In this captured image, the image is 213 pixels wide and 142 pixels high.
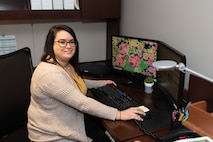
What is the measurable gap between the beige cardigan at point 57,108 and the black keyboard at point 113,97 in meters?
0.16

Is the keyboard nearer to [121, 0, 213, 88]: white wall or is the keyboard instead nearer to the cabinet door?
[121, 0, 213, 88]: white wall

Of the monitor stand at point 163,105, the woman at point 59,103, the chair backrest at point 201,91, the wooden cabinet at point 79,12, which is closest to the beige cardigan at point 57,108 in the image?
the woman at point 59,103

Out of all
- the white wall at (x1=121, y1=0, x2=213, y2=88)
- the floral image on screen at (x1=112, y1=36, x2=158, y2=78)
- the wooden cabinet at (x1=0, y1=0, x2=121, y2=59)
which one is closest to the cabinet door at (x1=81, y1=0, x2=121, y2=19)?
the wooden cabinet at (x1=0, y1=0, x2=121, y2=59)

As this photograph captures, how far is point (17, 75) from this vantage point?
59.1 inches

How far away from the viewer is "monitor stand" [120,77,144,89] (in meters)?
1.81

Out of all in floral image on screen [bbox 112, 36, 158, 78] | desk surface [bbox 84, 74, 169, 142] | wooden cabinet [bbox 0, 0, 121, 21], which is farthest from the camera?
wooden cabinet [bbox 0, 0, 121, 21]

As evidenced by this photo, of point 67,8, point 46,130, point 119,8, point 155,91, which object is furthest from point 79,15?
point 46,130

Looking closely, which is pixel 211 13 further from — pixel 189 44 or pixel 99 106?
pixel 99 106

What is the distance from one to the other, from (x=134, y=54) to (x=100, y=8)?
60 centimetres

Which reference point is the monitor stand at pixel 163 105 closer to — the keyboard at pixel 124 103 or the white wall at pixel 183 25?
the keyboard at pixel 124 103

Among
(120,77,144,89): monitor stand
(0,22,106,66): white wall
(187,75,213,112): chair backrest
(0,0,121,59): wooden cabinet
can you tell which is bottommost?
(120,77,144,89): monitor stand

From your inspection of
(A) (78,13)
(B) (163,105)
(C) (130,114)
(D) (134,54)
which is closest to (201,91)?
(B) (163,105)

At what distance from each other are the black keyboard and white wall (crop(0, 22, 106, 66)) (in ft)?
2.73

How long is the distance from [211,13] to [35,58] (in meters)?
1.66
